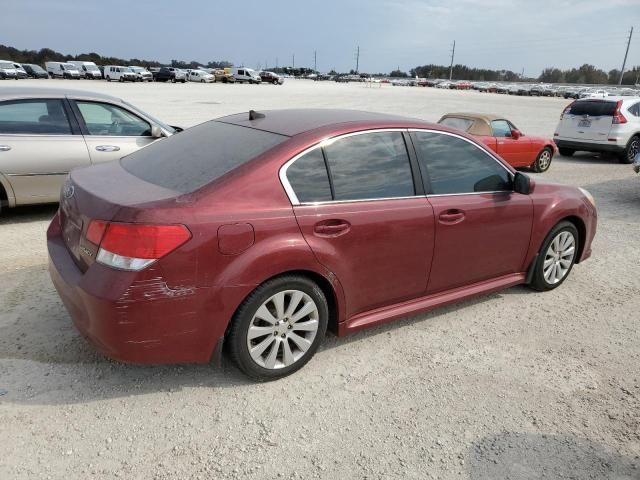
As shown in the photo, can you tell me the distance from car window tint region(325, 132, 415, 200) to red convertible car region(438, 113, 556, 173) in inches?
269

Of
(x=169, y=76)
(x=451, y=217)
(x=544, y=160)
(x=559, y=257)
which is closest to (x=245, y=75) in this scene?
(x=169, y=76)

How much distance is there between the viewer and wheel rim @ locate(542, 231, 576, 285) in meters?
4.59

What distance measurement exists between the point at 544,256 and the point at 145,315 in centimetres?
343

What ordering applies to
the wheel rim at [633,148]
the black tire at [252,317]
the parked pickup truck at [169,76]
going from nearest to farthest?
the black tire at [252,317]
the wheel rim at [633,148]
the parked pickup truck at [169,76]

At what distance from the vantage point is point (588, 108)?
42.1 feet

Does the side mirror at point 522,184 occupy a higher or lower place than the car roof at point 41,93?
lower

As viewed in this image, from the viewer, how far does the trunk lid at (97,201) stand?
2.74 metres

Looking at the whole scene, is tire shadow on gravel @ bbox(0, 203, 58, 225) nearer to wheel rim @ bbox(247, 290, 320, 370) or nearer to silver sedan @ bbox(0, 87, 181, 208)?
silver sedan @ bbox(0, 87, 181, 208)

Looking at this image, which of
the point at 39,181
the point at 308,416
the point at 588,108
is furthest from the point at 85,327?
the point at 588,108

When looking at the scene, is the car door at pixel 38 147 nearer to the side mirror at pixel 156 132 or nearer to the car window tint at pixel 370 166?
the side mirror at pixel 156 132

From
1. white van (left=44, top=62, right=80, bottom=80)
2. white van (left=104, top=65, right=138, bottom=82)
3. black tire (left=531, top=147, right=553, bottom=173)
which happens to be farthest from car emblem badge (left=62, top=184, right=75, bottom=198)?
white van (left=44, top=62, right=80, bottom=80)

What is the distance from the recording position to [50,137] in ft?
20.0

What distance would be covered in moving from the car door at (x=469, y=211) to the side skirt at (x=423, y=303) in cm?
6

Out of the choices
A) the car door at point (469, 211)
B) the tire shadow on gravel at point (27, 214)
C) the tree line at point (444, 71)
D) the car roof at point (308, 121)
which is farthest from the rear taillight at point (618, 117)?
the tree line at point (444, 71)
